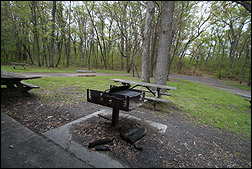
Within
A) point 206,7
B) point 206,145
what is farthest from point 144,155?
point 206,7

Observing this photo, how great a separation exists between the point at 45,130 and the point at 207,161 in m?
2.84

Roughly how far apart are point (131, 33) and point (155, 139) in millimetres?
11664

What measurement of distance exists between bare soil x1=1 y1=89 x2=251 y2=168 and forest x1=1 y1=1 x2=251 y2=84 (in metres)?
2.11

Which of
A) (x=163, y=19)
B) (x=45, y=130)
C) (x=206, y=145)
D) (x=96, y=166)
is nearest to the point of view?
(x=96, y=166)

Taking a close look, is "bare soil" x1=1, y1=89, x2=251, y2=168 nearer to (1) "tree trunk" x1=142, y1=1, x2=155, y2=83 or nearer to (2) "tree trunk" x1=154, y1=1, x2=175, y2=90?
(2) "tree trunk" x1=154, y1=1, x2=175, y2=90

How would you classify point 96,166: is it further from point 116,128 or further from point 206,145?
point 206,145

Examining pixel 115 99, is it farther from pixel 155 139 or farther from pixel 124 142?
pixel 155 139

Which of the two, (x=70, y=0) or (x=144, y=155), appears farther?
(x=70, y=0)

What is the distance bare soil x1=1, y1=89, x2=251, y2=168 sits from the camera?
182 centimetres

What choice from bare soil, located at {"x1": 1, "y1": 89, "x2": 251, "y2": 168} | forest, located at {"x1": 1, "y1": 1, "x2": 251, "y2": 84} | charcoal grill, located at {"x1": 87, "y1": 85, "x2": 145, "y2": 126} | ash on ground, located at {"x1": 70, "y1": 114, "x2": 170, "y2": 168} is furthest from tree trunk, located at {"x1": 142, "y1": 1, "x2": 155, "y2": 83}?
charcoal grill, located at {"x1": 87, "y1": 85, "x2": 145, "y2": 126}

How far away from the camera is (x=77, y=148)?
181 centimetres

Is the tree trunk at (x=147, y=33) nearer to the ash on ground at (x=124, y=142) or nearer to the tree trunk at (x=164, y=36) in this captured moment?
the tree trunk at (x=164, y=36)

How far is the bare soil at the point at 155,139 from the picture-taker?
1.82m

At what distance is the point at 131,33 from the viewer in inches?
480
